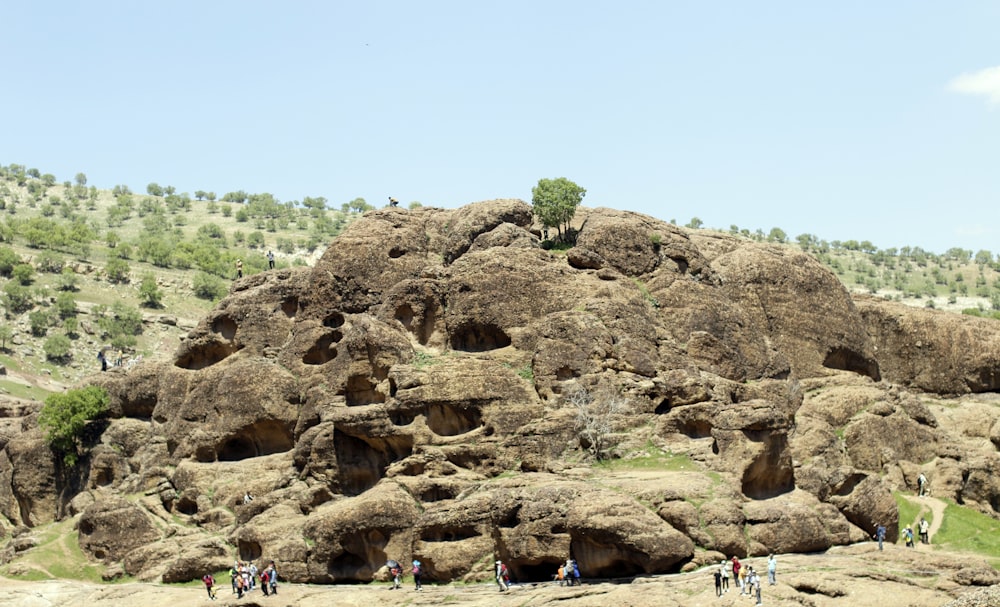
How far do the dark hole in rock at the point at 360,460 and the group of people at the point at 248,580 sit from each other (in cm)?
714

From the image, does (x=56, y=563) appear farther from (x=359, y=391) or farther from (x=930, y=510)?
(x=930, y=510)

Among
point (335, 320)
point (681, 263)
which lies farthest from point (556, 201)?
point (335, 320)

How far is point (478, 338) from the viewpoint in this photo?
226 feet

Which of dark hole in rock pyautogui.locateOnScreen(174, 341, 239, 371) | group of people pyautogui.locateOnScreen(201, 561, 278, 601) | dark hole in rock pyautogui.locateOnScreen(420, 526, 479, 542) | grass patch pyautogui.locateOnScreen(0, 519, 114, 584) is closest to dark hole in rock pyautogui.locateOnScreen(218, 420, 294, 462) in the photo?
dark hole in rock pyautogui.locateOnScreen(174, 341, 239, 371)

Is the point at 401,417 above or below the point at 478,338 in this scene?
below

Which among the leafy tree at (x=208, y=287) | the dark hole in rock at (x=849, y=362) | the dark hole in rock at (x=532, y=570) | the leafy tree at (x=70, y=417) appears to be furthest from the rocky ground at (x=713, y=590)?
the leafy tree at (x=208, y=287)

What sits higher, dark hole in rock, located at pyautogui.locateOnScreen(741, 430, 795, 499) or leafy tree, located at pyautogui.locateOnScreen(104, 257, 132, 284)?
leafy tree, located at pyautogui.locateOnScreen(104, 257, 132, 284)

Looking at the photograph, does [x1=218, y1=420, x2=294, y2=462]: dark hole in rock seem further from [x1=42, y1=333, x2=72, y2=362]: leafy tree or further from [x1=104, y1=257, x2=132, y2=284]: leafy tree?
[x1=104, y1=257, x2=132, y2=284]: leafy tree

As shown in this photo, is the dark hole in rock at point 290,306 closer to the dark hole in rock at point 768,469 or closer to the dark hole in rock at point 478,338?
the dark hole in rock at point 478,338

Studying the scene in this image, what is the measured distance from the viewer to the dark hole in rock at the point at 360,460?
6488cm

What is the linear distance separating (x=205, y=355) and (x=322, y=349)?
8.32 metres

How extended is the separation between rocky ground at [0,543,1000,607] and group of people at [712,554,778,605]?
35 cm

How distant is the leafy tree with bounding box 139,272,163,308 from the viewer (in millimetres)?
148000

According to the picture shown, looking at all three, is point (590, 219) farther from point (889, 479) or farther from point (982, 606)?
point (982, 606)
